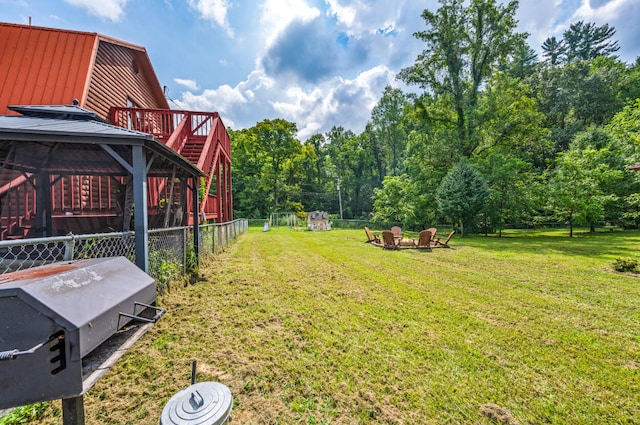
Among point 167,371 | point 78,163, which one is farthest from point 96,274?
point 78,163

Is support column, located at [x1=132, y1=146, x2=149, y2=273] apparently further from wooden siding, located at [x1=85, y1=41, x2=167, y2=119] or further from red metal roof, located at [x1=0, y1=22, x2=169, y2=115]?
wooden siding, located at [x1=85, y1=41, x2=167, y2=119]

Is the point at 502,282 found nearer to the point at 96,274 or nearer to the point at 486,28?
the point at 96,274

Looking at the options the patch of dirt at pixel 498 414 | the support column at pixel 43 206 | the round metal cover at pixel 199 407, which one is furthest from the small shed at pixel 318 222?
the round metal cover at pixel 199 407

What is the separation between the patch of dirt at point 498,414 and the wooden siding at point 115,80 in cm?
1105

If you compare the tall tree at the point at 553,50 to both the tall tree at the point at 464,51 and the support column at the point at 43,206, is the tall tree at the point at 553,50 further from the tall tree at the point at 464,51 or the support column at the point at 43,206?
the support column at the point at 43,206

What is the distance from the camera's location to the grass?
7.66 feet

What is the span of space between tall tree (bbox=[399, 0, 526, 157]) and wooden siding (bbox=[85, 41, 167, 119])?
18.2 m

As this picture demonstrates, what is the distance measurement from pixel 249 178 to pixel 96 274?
40.6 meters

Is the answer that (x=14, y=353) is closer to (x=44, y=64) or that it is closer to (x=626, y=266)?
(x=44, y=64)

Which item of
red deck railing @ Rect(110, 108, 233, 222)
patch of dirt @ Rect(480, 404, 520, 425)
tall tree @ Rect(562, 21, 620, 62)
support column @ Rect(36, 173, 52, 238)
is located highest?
tall tree @ Rect(562, 21, 620, 62)

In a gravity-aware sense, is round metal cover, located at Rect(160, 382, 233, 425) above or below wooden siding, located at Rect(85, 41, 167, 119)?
below

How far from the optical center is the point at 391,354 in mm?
3201

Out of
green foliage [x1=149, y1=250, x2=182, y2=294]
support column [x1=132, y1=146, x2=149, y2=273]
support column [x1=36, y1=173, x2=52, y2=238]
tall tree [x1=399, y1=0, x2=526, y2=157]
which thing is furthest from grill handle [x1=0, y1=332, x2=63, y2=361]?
tall tree [x1=399, y1=0, x2=526, y2=157]

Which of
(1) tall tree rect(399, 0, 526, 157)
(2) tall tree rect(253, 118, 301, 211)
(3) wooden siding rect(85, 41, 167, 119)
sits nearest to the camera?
(3) wooden siding rect(85, 41, 167, 119)
